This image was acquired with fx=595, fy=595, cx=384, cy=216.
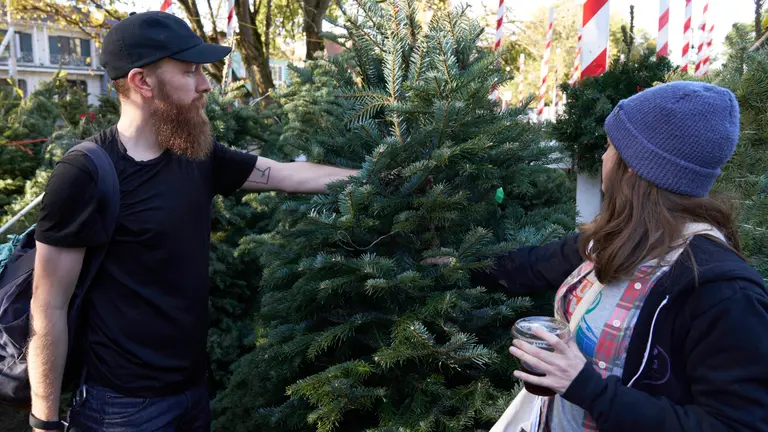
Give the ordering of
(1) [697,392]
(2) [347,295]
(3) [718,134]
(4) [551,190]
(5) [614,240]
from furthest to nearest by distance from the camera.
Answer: (4) [551,190] < (2) [347,295] < (5) [614,240] < (3) [718,134] < (1) [697,392]

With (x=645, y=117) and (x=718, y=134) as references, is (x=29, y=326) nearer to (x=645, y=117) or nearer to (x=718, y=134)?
(x=645, y=117)

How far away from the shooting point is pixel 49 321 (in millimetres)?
2002

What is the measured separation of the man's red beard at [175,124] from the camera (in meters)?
2.21

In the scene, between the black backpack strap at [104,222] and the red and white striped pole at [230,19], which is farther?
the red and white striped pole at [230,19]

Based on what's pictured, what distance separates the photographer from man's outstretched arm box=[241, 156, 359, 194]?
239 centimetres

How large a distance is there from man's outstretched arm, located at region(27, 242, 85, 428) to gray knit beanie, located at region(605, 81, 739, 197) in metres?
1.77

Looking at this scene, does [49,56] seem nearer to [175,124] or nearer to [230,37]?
[230,37]

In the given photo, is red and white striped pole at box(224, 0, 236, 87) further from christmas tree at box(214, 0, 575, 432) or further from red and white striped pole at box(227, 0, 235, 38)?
christmas tree at box(214, 0, 575, 432)

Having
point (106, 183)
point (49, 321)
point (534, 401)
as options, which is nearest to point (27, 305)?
point (49, 321)

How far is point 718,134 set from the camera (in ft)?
4.86

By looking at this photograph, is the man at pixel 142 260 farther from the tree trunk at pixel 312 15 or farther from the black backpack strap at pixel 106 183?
the tree trunk at pixel 312 15

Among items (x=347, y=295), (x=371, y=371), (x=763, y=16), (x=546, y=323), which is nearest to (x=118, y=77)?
(x=347, y=295)

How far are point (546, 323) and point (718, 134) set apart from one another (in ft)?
2.09

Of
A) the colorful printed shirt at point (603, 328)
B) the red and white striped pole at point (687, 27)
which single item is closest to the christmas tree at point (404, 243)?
the colorful printed shirt at point (603, 328)
